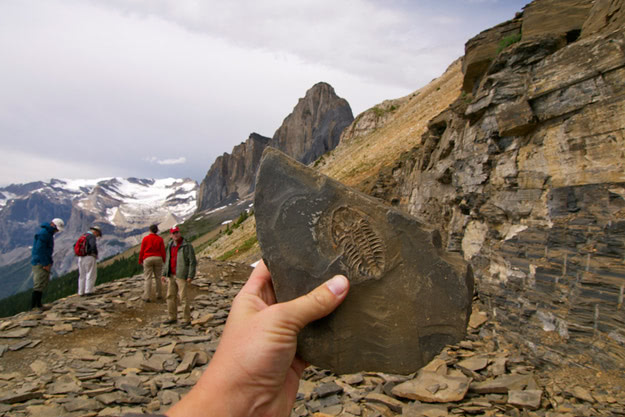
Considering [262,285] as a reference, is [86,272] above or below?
below

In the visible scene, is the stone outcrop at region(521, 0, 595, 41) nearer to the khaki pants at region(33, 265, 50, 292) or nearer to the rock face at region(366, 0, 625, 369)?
the rock face at region(366, 0, 625, 369)

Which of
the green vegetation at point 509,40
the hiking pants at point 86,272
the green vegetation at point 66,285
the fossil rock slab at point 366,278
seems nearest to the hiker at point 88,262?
the hiking pants at point 86,272

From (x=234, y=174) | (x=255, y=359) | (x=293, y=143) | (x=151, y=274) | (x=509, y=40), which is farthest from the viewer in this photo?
(x=234, y=174)

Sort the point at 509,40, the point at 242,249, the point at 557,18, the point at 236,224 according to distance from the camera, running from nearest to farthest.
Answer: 1. the point at 557,18
2. the point at 509,40
3. the point at 242,249
4. the point at 236,224

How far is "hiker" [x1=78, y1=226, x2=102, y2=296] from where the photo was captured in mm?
9938

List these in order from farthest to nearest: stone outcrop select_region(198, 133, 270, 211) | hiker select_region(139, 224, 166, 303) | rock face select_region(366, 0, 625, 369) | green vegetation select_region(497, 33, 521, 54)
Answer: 1. stone outcrop select_region(198, 133, 270, 211)
2. hiker select_region(139, 224, 166, 303)
3. green vegetation select_region(497, 33, 521, 54)
4. rock face select_region(366, 0, 625, 369)

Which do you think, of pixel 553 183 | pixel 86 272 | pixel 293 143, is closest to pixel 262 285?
pixel 553 183

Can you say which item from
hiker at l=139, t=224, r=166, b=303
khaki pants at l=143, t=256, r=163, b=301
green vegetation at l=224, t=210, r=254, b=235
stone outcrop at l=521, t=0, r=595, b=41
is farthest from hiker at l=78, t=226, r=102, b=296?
green vegetation at l=224, t=210, r=254, b=235

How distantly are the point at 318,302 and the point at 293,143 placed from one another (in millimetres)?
110684

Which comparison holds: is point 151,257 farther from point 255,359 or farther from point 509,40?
point 509,40

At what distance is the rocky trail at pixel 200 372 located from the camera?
5.03 metres

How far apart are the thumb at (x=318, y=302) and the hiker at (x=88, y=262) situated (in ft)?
30.3

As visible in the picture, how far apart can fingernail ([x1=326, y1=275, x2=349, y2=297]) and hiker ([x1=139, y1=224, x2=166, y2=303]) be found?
855cm

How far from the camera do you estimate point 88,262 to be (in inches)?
396
